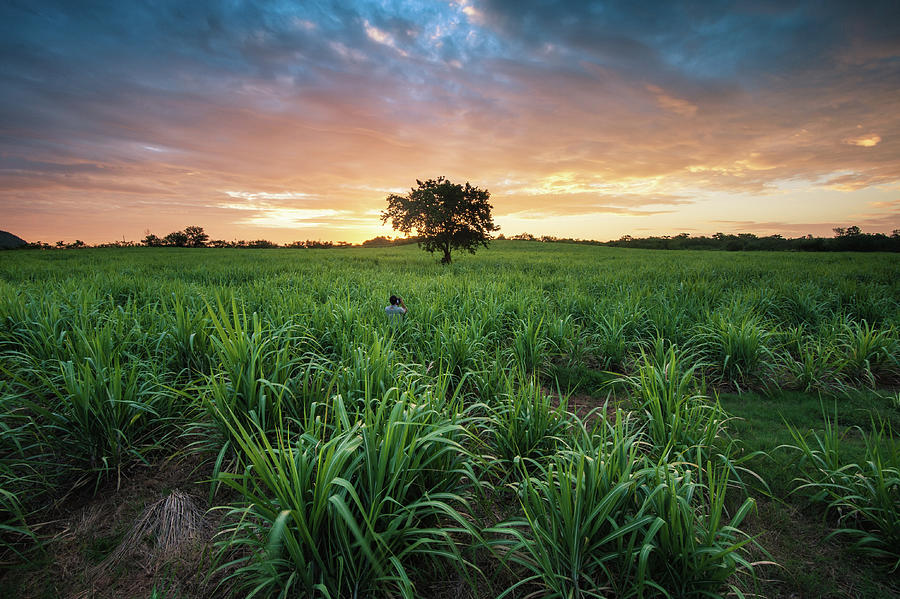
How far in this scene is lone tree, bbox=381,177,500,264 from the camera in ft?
67.1

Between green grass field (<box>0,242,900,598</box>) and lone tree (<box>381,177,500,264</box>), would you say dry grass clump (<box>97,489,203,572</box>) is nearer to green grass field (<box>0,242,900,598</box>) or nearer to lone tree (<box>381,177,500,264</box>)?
green grass field (<box>0,242,900,598</box>)

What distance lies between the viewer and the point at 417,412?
2445 millimetres

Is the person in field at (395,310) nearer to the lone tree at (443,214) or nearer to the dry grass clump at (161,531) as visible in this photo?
the dry grass clump at (161,531)

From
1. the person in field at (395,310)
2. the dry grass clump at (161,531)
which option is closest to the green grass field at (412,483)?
the dry grass clump at (161,531)

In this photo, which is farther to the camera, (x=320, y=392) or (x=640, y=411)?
(x=640, y=411)

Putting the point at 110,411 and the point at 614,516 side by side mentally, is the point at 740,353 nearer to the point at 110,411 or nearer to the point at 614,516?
the point at 614,516

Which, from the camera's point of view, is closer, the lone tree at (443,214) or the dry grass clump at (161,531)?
the dry grass clump at (161,531)

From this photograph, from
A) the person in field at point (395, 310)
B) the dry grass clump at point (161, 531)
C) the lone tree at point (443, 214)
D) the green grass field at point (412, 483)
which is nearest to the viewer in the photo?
the green grass field at point (412, 483)

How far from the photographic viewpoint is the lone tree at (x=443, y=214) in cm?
2044

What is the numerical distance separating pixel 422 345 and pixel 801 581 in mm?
4147

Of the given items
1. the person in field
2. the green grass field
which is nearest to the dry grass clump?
the green grass field

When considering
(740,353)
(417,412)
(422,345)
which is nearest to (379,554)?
(417,412)

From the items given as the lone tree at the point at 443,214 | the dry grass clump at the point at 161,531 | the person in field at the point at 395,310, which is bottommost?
the dry grass clump at the point at 161,531

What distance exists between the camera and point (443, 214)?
2028cm
